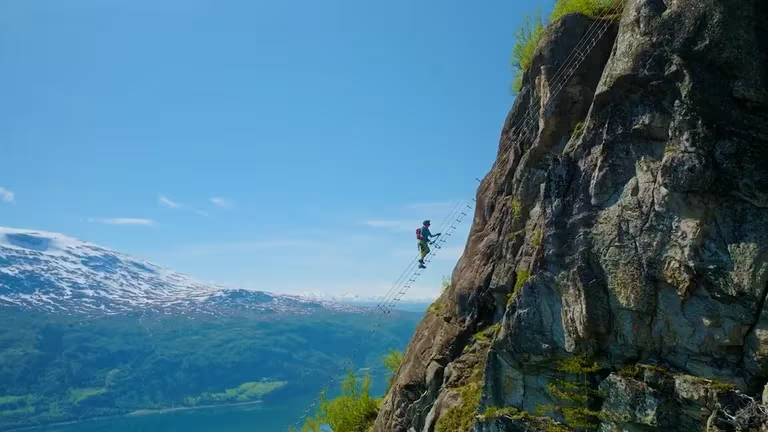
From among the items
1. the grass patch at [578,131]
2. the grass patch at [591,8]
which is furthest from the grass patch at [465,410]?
the grass patch at [591,8]

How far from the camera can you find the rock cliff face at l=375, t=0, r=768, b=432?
13.4 m

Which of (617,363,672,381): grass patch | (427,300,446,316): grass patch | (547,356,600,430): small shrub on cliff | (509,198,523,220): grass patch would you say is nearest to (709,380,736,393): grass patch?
(617,363,672,381): grass patch

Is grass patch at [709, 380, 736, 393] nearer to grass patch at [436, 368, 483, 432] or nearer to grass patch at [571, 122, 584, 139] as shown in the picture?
grass patch at [436, 368, 483, 432]

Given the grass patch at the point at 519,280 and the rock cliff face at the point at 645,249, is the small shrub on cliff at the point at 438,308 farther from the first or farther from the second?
the grass patch at the point at 519,280

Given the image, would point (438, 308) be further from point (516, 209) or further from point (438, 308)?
point (516, 209)

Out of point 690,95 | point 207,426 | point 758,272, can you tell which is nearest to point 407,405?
point 758,272

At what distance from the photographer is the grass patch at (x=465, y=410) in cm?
1831

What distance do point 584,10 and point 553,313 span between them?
12653 millimetres

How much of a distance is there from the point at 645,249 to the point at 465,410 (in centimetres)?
864

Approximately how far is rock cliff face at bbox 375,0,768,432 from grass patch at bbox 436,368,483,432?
2.6 inches

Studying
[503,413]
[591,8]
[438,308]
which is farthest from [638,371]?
[591,8]

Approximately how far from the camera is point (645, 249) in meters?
14.9

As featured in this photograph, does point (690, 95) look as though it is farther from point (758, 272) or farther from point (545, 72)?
point (545, 72)

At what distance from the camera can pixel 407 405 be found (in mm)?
22938
